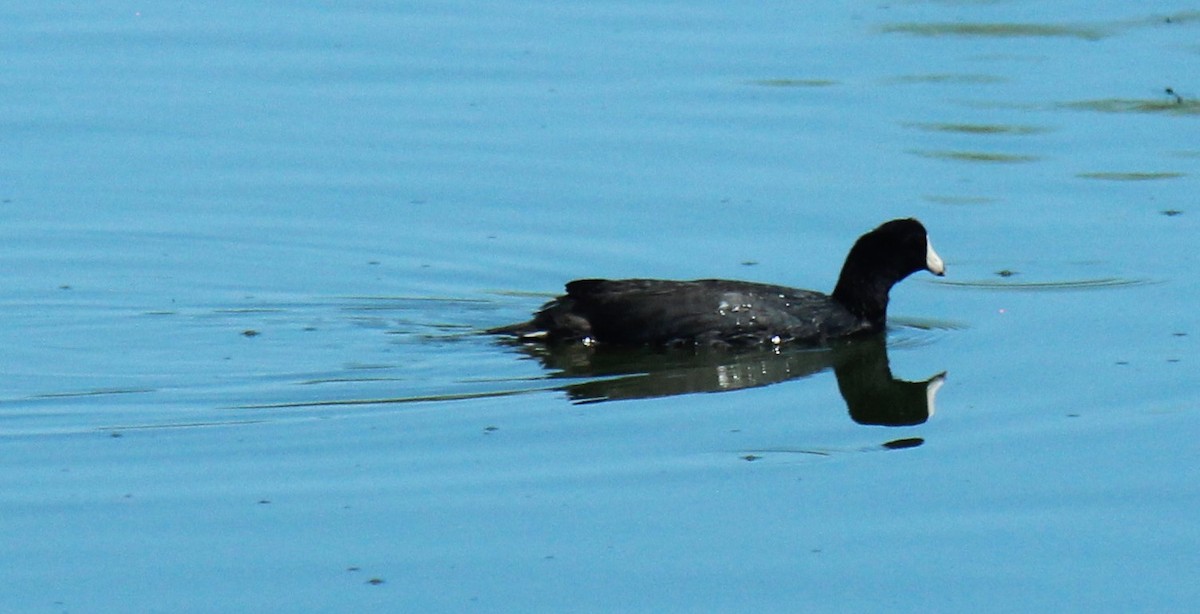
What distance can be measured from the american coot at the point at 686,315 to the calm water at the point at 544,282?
17cm

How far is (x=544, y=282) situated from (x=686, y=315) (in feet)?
3.55

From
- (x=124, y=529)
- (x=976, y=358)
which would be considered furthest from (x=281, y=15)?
(x=124, y=529)

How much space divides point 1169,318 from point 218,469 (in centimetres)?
438

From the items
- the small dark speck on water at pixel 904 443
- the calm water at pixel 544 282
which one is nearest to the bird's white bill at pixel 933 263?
the calm water at pixel 544 282

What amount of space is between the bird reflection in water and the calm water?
41 millimetres

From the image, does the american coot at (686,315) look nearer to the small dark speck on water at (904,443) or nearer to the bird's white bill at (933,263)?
the bird's white bill at (933,263)

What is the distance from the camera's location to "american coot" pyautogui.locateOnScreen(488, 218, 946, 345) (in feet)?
32.2

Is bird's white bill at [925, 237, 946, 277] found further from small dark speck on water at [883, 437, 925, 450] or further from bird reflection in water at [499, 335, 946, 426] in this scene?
small dark speck on water at [883, 437, 925, 450]

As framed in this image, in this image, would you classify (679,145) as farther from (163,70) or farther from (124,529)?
(124,529)

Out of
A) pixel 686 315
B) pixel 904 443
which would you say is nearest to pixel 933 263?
pixel 686 315

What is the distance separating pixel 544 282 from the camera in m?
10.7

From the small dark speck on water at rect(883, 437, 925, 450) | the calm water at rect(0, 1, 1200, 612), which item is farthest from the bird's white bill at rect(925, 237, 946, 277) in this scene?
the small dark speck on water at rect(883, 437, 925, 450)

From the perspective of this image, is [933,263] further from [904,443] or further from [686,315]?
[904,443]

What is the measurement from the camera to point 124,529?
6.98m
